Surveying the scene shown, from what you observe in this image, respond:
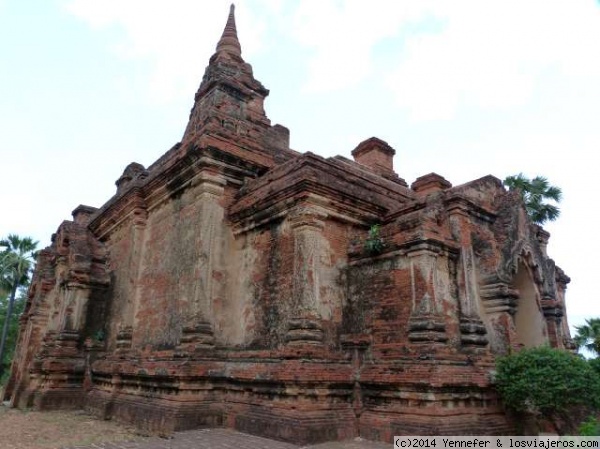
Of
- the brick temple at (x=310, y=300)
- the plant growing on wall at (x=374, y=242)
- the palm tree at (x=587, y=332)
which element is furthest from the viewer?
the palm tree at (x=587, y=332)

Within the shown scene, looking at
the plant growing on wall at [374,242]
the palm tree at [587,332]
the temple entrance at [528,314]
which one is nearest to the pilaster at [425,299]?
the plant growing on wall at [374,242]

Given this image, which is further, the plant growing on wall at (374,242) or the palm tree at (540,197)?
the palm tree at (540,197)

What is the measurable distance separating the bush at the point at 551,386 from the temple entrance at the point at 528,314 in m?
2.14

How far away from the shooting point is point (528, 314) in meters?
9.45

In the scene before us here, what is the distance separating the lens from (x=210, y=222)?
9.59m

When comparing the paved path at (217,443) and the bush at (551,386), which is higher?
the bush at (551,386)

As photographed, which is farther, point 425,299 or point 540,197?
point 540,197

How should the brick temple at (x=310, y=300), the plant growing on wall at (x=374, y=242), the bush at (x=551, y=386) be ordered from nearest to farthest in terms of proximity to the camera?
the bush at (x=551, y=386)
the brick temple at (x=310, y=300)
the plant growing on wall at (x=374, y=242)

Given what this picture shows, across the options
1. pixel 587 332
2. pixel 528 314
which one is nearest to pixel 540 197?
pixel 587 332

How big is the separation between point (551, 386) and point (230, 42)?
12043 millimetres

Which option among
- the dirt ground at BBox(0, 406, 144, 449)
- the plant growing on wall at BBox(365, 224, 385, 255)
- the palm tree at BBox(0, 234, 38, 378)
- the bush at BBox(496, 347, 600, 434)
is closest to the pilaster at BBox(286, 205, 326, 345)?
the plant growing on wall at BBox(365, 224, 385, 255)

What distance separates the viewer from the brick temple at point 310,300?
735 centimetres

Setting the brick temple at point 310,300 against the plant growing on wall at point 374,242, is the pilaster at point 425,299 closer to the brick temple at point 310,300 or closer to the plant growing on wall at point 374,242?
the brick temple at point 310,300

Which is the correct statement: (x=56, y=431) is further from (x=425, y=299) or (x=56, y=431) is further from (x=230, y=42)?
(x=230, y=42)
